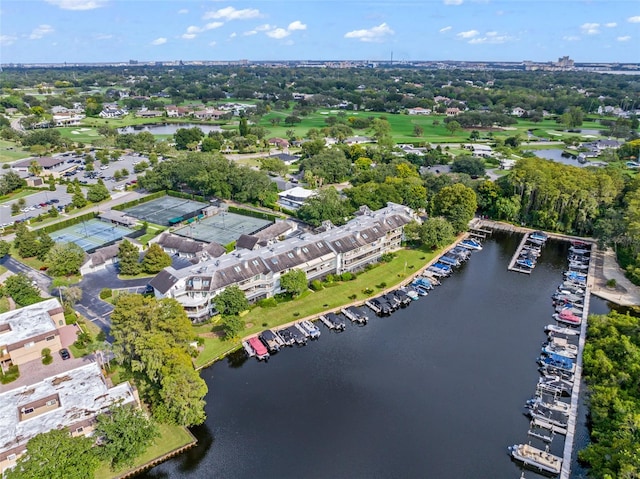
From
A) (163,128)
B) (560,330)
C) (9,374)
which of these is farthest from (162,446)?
(163,128)

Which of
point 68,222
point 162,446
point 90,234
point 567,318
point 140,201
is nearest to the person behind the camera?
point 162,446

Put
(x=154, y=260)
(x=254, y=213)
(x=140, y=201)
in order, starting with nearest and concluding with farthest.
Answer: (x=154, y=260)
(x=254, y=213)
(x=140, y=201)

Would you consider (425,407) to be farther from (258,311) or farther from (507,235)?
(507,235)

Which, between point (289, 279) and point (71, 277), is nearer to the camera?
point (289, 279)

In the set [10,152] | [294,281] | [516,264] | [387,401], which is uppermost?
[10,152]

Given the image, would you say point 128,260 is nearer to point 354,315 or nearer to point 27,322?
point 27,322

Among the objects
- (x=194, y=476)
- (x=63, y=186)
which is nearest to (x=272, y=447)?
(x=194, y=476)

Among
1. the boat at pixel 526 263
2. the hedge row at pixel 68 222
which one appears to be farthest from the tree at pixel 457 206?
the hedge row at pixel 68 222
